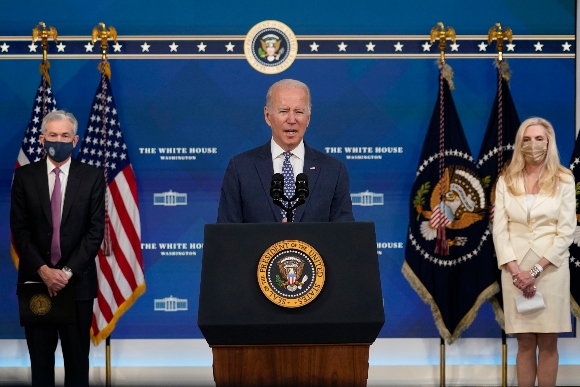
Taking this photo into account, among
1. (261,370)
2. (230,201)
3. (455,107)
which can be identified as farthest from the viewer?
(455,107)

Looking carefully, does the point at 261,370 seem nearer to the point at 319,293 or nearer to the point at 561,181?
the point at 319,293

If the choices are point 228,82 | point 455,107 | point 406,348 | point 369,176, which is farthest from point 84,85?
point 406,348

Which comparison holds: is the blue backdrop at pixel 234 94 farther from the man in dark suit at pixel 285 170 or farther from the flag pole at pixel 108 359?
the man in dark suit at pixel 285 170

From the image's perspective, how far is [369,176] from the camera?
17.6ft

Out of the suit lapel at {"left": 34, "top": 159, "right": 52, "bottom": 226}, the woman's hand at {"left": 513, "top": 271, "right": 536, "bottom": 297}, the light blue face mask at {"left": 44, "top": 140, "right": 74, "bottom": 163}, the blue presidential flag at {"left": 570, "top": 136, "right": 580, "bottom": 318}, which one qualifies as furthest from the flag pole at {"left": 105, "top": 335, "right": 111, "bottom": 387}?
the blue presidential flag at {"left": 570, "top": 136, "right": 580, "bottom": 318}

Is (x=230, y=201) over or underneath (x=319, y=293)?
over

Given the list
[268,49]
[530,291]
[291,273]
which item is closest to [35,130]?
[268,49]

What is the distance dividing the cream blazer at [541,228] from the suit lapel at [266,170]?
2.12 m

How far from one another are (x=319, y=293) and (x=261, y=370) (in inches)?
10.5

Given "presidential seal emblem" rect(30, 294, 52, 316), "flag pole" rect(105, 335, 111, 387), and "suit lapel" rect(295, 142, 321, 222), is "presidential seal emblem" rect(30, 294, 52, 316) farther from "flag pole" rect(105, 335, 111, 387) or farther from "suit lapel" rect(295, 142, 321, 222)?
"suit lapel" rect(295, 142, 321, 222)

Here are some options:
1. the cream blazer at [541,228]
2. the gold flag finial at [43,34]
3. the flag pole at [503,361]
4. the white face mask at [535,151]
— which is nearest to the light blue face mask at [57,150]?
the gold flag finial at [43,34]

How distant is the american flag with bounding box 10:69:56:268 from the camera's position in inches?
199

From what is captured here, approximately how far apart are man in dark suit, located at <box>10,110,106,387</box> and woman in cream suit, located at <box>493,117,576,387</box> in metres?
2.45

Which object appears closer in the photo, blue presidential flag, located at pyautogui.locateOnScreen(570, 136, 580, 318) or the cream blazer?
the cream blazer
